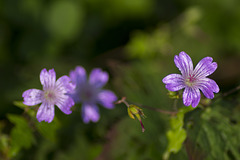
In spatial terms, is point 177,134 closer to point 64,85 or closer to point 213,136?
point 213,136

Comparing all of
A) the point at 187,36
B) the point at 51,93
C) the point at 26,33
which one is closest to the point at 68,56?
the point at 26,33

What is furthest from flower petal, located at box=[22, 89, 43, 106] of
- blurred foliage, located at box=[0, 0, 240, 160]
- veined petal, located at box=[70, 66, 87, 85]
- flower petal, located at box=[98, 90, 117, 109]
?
flower petal, located at box=[98, 90, 117, 109]

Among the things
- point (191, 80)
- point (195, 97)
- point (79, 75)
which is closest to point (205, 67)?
point (191, 80)

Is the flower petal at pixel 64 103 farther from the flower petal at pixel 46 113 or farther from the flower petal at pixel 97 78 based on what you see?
the flower petal at pixel 97 78

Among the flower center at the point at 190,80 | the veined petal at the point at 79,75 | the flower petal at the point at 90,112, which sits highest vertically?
the veined petal at the point at 79,75

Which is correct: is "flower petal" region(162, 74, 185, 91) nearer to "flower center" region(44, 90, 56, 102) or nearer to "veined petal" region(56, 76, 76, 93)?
"veined petal" region(56, 76, 76, 93)

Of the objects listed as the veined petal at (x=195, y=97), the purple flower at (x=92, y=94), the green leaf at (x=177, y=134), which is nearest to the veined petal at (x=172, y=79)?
the veined petal at (x=195, y=97)
